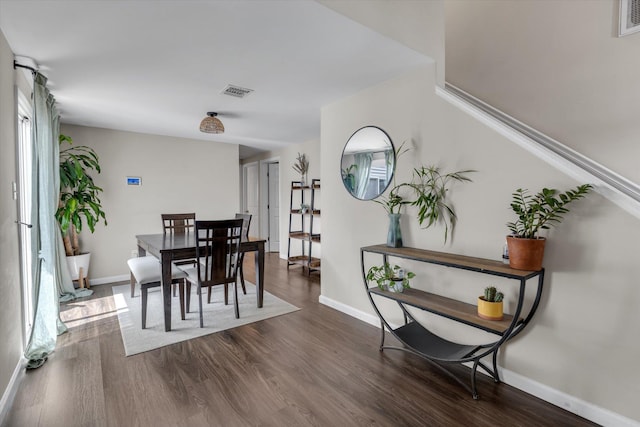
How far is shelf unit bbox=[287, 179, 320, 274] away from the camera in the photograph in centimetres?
471

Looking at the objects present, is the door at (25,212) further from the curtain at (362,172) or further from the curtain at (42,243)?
the curtain at (362,172)

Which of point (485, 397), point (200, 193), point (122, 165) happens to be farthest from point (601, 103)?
point (122, 165)

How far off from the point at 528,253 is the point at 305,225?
421cm

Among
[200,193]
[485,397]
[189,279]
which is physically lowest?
[485,397]

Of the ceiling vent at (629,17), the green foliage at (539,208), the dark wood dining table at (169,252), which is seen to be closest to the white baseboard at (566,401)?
the green foliage at (539,208)

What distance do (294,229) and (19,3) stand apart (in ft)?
15.0

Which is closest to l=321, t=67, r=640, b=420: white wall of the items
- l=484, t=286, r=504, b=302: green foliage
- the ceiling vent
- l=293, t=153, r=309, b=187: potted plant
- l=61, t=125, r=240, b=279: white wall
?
l=484, t=286, r=504, b=302: green foliage

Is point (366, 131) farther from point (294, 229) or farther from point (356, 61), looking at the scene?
point (294, 229)

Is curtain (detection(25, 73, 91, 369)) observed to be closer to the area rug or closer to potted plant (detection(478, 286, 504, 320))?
the area rug

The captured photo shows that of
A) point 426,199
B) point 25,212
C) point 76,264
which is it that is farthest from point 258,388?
point 76,264

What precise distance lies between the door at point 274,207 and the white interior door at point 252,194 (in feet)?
0.94

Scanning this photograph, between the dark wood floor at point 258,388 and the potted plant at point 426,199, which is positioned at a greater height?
the potted plant at point 426,199

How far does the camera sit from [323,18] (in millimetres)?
1775

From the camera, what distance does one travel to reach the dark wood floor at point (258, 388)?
1.65 m
